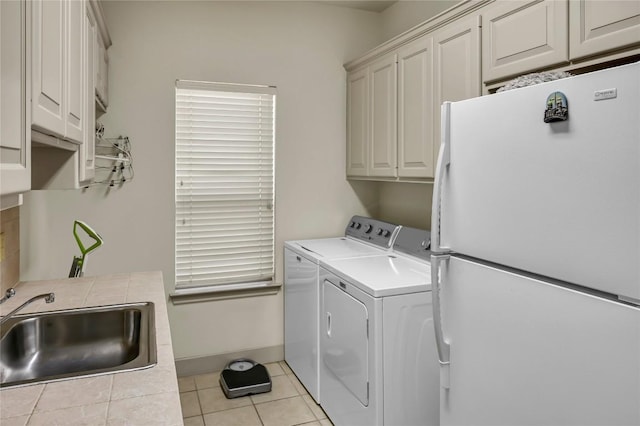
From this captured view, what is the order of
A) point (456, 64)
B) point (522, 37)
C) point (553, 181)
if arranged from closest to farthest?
point (553, 181), point (522, 37), point (456, 64)

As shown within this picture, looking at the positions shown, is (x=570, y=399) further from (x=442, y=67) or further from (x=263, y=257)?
(x=263, y=257)

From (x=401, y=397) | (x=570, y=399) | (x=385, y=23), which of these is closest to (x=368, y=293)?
(x=401, y=397)

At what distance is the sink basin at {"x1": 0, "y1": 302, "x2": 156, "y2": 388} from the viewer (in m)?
1.55

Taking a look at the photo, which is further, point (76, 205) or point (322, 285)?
point (76, 205)

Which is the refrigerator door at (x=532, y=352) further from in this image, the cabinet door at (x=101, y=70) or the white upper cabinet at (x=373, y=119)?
the cabinet door at (x=101, y=70)

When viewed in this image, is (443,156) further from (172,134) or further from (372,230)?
(172,134)

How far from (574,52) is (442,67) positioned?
810mm

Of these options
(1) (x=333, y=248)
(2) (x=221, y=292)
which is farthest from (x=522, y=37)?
(2) (x=221, y=292)

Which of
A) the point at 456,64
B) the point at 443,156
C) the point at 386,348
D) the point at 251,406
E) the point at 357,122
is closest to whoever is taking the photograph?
the point at 443,156

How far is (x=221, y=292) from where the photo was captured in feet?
10.7

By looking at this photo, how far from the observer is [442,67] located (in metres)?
2.37

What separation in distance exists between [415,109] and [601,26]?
3.80ft

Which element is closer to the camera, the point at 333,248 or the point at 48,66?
the point at 48,66

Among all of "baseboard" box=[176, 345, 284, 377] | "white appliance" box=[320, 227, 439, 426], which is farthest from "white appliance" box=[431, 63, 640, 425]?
"baseboard" box=[176, 345, 284, 377]
